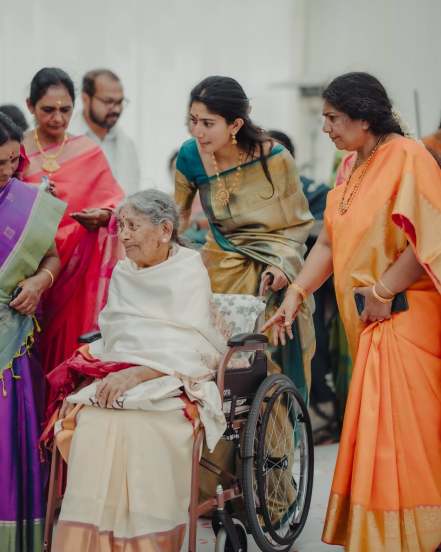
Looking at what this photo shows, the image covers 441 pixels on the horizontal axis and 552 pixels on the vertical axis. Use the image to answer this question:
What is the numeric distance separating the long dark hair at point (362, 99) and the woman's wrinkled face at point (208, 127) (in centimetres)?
66

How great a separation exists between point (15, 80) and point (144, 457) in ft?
16.8

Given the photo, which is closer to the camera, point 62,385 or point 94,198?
point 62,385

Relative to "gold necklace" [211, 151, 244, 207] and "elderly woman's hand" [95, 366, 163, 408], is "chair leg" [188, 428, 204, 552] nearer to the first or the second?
"elderly woman's hand" [95, 366, 163, 408]

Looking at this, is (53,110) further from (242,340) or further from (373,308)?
(373,308)

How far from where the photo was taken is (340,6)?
1089 centimetres

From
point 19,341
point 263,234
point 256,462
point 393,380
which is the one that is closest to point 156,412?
point 256,462

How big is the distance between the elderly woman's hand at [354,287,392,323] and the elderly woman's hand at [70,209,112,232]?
1214 millimetres

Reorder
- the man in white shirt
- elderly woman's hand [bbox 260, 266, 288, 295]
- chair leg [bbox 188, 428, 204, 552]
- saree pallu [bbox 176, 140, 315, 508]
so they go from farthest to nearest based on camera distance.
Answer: the man in white shirt, saree pallu [bbox 176, 140, 315, 508], elderly woman's hand [bbox 260, 266, 288, 295], chair leg [bbox 188, 428, 204, 552]

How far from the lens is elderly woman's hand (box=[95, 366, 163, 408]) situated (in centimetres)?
323

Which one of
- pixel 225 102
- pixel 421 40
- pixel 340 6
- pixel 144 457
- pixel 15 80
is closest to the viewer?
pixel 144 457

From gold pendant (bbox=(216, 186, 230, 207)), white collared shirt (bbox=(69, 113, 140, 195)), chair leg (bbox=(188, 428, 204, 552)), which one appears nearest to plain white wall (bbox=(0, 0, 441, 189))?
white collared shirt (bbox=(69, 113, 140, 195))

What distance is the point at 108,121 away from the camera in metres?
5.48

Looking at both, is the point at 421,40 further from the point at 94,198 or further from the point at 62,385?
the point at 62,385

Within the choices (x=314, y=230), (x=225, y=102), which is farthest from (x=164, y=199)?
(x=314, y=230)
